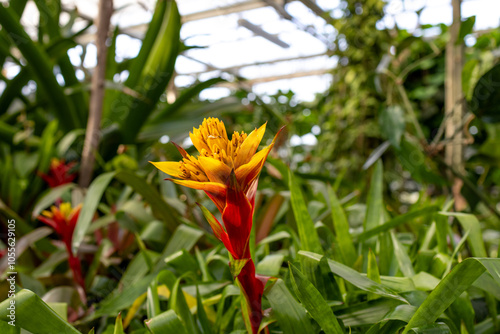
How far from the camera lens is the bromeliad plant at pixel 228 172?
0.76 feet

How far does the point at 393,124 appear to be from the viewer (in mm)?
770

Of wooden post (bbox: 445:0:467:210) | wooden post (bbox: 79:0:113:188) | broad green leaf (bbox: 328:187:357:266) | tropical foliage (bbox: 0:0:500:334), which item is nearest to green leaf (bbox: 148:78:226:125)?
tropical foliage (bbox: 0:0:500:334)

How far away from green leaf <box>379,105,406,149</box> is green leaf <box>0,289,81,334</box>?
64 centimetres

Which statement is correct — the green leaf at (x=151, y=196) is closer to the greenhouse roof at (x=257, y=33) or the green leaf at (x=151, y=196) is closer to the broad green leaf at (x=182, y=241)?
the broad green leaf at (x=182, y=241)

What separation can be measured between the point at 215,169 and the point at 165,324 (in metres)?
0.16

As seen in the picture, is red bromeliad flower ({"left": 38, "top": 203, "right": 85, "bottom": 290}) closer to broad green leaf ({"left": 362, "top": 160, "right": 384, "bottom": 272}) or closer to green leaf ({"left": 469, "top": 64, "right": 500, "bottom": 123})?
broad green leaf ({"left": 362, "top": 160, "right": 384, "bottom": 272})

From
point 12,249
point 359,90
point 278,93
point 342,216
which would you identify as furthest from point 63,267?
point 278,93

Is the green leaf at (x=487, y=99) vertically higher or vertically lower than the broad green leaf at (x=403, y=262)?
higher

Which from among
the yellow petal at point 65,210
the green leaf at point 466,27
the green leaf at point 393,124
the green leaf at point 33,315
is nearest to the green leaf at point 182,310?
the green leaf at point 33,315

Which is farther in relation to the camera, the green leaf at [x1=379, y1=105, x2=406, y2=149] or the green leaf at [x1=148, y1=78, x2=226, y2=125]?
the green leaf at [x1=148, y1=78, x2=226, y2=125]

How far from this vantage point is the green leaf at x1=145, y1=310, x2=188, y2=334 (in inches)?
11.9

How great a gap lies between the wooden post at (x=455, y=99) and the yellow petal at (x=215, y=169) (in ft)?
2.34

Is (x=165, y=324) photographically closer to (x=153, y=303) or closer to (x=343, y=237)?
(x=153, y=303)

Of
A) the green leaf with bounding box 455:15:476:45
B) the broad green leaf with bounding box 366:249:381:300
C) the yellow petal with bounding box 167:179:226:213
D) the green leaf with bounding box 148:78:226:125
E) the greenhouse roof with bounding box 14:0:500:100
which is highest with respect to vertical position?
the greenhouse roof with bounding box 14:0:500:100
